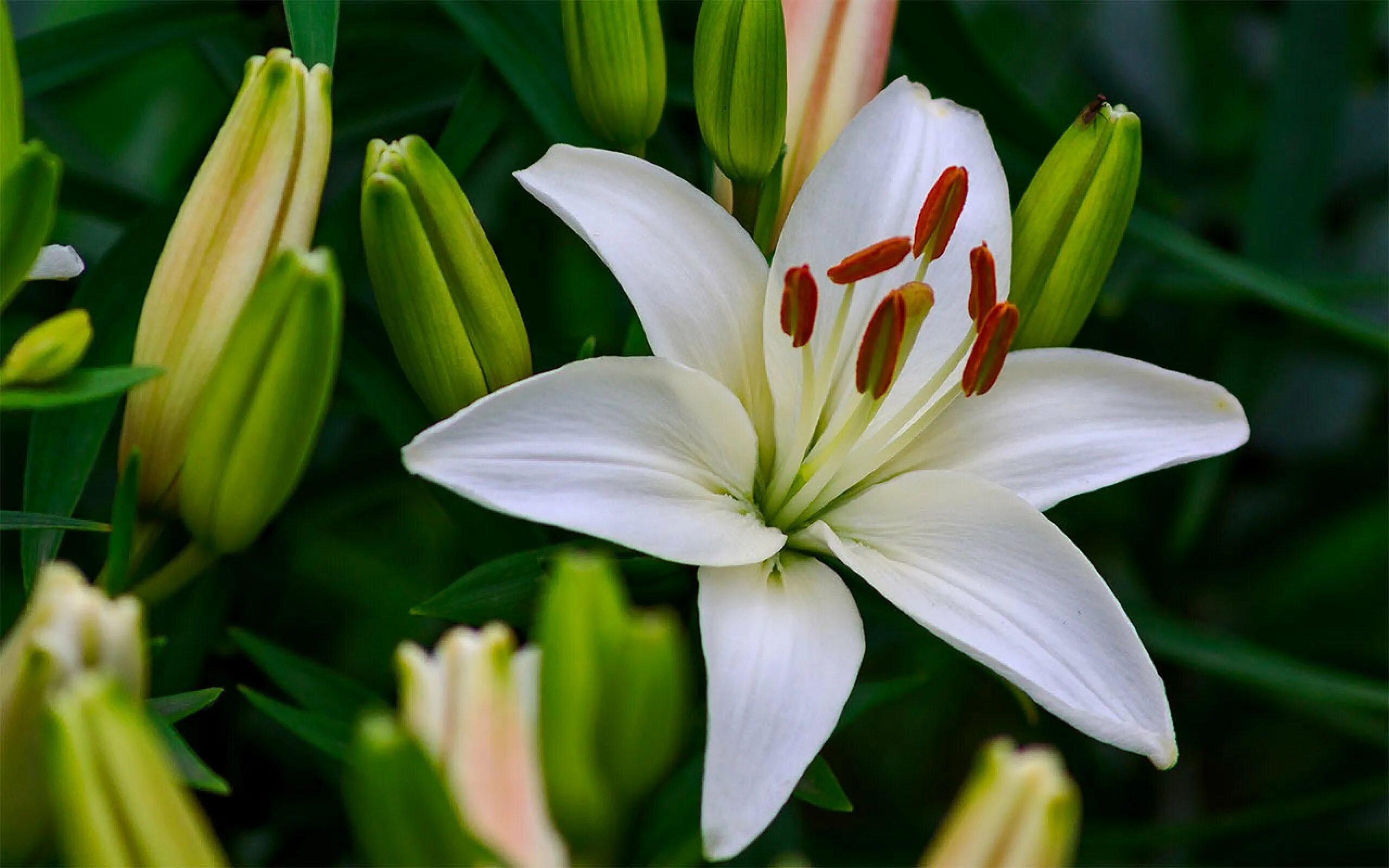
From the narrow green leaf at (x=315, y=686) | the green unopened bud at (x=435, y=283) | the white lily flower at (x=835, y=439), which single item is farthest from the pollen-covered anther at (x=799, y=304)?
the narrow green leaf at (x=315, y=686)

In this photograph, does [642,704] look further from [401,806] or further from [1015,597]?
[1015,597]

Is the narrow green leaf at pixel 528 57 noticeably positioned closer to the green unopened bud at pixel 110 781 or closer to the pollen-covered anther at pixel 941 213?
the pollen-covered anther at pixel 941 213

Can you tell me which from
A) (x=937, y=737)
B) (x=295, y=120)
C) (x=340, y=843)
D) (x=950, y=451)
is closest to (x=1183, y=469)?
(x=937, y=737)

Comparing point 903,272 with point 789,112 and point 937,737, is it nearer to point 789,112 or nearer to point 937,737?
point 789,112

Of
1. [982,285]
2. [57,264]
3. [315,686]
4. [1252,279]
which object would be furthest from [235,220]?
[1252,279]

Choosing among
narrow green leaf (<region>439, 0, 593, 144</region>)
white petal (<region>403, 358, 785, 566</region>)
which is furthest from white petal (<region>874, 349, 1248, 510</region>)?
narrow green leaf (<region>439, 0, 593, 144</region>)
